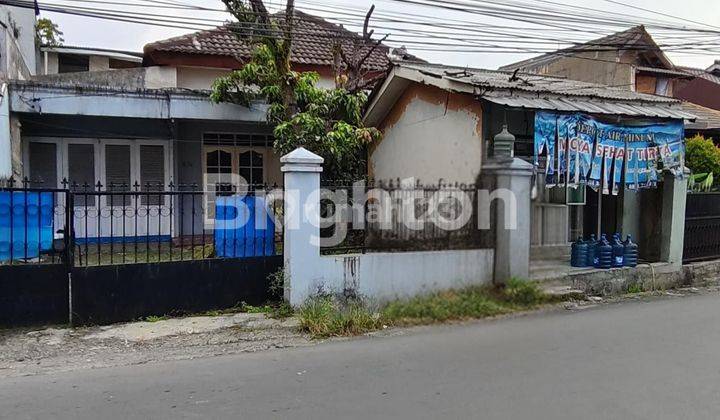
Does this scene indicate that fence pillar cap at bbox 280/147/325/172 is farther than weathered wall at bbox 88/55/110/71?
No

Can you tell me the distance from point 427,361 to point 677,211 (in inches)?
283

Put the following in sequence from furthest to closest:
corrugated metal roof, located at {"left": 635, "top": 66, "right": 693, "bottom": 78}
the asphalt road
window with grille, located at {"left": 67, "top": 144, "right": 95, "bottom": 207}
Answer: corrugated metal roof, located at {"left": 635, "top": 66, "right": 693, "bottom": 78} < window with grille, located at {"left": 67, "top": 144, "right": 95, "bottom": 207} < the asphalt road

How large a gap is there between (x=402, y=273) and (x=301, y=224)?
1.59m

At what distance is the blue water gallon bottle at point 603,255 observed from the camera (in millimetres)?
8906

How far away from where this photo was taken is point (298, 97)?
938 centimetres

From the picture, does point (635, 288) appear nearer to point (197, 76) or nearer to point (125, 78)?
point (197, 76)

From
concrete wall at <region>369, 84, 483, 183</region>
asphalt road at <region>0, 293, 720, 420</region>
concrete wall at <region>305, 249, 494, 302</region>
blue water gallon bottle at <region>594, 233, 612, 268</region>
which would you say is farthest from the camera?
blue water gallon bottle at <region>594, 233, 612, 268</region>

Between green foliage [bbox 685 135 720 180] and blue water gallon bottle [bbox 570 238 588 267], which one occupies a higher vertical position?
green foliage [bbox 685 135 720 180]

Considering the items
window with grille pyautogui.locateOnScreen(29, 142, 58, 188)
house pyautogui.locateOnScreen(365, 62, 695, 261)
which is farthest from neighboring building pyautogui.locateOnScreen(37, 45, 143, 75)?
house pyautogui.locateOnScreen(365, 62, 695, 261)

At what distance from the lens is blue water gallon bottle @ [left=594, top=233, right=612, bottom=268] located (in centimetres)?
891

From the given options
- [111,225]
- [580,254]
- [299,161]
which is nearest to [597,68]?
[580,254]

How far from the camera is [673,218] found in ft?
31.9

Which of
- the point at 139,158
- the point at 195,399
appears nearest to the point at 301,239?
the point at 195,399

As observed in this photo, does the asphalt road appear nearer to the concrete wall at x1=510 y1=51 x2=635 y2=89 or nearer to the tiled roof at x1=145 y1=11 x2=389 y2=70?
the tiled roof at x1=145 y1=11 x2=389 y2=70
